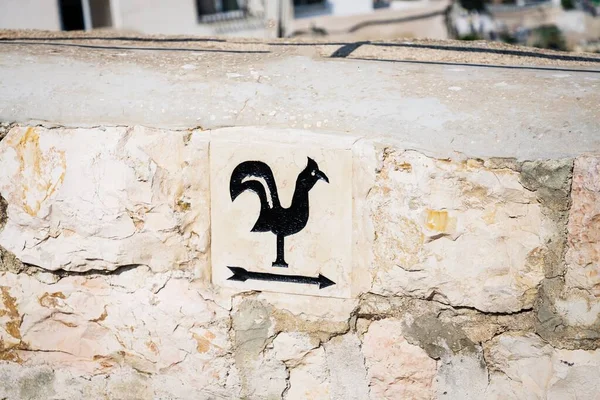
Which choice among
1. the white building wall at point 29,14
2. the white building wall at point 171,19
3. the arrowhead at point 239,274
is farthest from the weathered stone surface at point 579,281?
the white building wall at point 29,14

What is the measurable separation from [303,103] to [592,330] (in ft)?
2.50

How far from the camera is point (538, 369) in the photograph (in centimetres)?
163

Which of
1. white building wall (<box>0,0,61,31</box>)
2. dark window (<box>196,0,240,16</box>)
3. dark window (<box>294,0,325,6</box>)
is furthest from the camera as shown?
dark window (<box>294,0,325,6</box>)

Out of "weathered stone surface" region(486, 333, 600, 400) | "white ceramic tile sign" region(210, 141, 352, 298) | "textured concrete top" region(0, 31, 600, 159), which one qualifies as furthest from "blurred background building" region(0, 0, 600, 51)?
"weathered stone surface" region(486, 333, 600, 400)

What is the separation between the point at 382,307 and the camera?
1.68m

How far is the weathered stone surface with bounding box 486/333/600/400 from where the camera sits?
5.28 feet

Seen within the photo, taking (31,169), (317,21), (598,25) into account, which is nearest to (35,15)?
(317,21)

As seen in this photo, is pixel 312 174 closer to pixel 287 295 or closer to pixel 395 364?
pixel 287 295

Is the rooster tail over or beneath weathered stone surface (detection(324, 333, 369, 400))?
over

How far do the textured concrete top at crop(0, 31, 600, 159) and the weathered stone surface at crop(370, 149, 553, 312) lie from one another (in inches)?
2.1

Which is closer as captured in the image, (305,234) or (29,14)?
(305,234)

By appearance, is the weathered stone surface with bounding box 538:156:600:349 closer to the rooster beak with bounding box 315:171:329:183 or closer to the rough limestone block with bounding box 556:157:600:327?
the rough limestone block with bounding box 556:157:600:327

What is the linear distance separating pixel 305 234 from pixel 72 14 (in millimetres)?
9012

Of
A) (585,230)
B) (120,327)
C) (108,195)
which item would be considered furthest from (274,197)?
(585,230)
